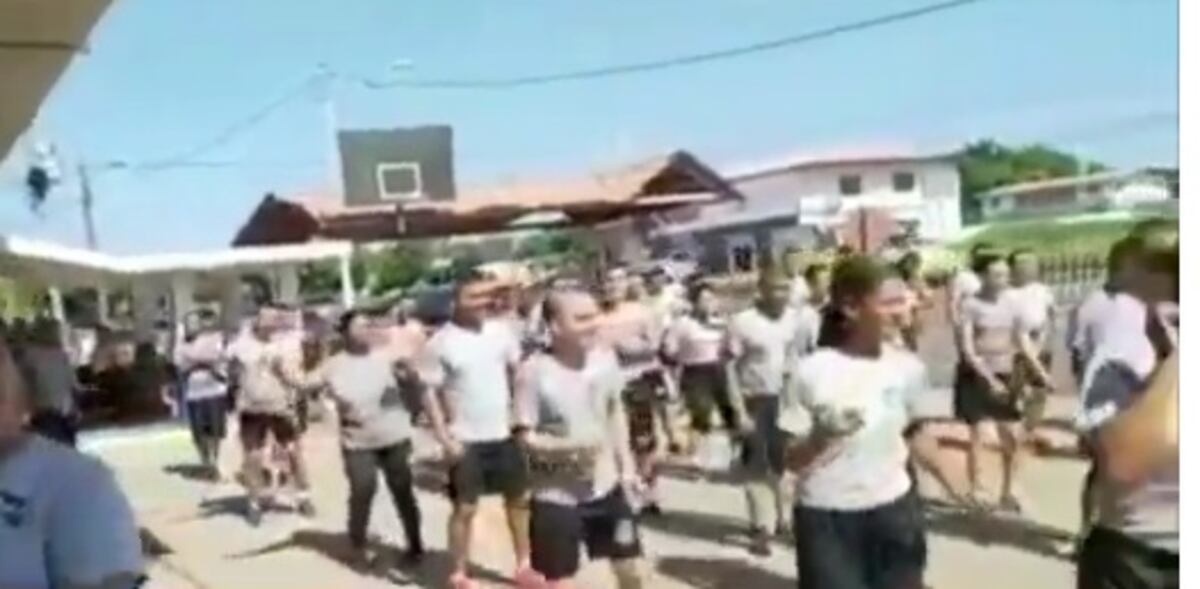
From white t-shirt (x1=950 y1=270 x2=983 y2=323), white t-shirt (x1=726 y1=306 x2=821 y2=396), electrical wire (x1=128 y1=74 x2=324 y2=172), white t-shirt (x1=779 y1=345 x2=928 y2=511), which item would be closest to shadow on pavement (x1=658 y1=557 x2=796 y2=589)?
white t-shirt (x1=779 y1=345 x2=928 y2=511)

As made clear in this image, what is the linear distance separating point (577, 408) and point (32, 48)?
93 centimetres

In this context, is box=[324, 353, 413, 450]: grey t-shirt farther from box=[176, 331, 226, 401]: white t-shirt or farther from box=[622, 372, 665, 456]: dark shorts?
box=[622, 372, 665, 456]: dark shorts

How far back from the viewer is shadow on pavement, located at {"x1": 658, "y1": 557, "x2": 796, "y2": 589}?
9.37ft

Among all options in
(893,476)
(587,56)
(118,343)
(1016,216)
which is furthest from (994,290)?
(118,343)

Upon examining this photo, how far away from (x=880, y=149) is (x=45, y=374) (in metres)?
1.22

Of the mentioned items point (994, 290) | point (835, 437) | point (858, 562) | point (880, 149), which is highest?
point (880, 149)

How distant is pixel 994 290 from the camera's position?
2.72 meters

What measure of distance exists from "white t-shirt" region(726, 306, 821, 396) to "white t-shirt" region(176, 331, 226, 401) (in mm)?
735

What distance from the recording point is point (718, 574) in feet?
9.47

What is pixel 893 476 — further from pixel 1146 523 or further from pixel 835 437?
pixel 1146 523

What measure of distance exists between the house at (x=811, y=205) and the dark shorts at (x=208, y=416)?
27.4 inches

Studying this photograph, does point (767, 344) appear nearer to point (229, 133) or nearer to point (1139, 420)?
point (1139, 420)

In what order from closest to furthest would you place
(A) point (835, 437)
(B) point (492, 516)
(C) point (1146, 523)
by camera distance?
Result: (C) point (1146, 523)
(A) point (835, 437)
(B) point (492, 516)

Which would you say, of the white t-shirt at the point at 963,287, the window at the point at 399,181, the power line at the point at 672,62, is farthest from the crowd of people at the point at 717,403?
the power line at the point at 672,62
